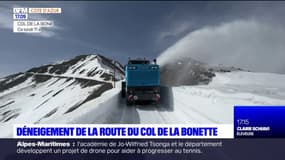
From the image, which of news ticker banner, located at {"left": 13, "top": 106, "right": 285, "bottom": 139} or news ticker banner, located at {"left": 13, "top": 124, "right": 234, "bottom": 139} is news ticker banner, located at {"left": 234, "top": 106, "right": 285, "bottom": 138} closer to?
news ticker banner, located at {"left": 13, "top": 106, "right": 285, "bottom": 139}

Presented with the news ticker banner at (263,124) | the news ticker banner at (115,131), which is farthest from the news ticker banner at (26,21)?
the news ticker banner at (263,124)

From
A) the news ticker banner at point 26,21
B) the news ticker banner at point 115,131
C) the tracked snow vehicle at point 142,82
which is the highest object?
the news ticker banner at point 26,21

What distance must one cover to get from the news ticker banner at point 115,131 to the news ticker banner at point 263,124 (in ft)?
0.88

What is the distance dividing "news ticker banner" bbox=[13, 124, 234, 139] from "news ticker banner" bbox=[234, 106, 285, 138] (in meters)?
0.27

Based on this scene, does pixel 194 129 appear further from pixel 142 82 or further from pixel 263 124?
pixel 142 82

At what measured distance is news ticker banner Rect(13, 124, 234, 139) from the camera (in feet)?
11.9

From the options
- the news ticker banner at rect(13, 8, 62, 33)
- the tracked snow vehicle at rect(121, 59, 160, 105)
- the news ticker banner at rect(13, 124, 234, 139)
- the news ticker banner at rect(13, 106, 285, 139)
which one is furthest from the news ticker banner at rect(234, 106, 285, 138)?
the news ticker banner at rect(13, 8, 62, 33)

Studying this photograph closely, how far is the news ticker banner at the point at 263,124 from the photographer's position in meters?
3.57

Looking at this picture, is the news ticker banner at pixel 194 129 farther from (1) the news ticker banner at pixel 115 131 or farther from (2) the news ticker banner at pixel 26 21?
(2) the news ticker banner at pixel 26 21

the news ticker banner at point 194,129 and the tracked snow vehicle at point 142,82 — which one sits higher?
the tracked snow vehicle at point 142,82

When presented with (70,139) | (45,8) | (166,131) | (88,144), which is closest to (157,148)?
(166,131)

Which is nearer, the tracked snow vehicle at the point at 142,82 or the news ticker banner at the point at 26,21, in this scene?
the news ticker banner at the point at 26,21

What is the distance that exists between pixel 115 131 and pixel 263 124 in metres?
3.47

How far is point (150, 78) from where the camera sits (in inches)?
279
